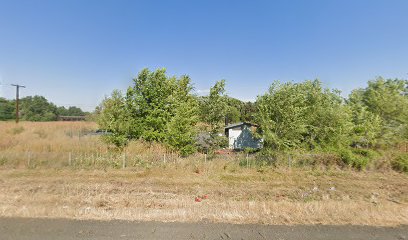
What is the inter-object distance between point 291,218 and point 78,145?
47.2 ft

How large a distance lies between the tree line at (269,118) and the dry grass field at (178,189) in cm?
177

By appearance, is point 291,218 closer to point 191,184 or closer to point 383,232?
point 383,232

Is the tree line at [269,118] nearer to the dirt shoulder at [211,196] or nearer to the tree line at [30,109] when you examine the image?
the dirt shoulder at [211,196]

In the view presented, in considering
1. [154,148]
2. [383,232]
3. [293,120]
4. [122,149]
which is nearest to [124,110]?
[122,149]

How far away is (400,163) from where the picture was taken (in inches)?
487

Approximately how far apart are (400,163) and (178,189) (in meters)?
13.2

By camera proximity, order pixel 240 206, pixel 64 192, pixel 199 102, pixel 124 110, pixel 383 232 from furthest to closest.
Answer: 1. pixel 199 102
2. pixel 124 110
3. pixel 64 192
4. pixel 240 206
5. pixel 383 232

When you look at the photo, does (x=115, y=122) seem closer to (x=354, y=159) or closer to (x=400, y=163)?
(x=354, y=159)

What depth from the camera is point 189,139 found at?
14.7m

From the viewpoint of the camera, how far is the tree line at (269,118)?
44.2 ft

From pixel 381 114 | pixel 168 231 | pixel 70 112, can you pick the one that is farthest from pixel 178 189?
pixel 70 112

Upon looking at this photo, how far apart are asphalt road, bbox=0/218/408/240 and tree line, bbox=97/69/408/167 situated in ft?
28.5

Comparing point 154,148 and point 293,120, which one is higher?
point 293,120

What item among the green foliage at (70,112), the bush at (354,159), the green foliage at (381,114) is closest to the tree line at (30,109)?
the green foliage at (70,112)
